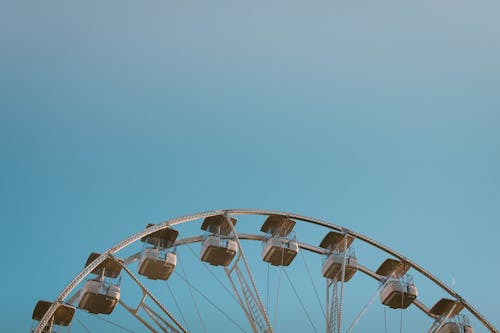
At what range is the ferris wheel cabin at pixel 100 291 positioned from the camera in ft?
89.6

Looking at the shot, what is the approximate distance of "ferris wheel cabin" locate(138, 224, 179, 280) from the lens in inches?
1118

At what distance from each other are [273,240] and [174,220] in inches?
215

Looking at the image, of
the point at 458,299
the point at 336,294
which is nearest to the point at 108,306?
the point at 336,294

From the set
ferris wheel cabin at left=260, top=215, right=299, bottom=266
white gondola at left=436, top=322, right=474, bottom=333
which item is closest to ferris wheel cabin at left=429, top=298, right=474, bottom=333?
white gondola at left=436, top=322, right=474, bottom=333

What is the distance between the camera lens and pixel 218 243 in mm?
29406

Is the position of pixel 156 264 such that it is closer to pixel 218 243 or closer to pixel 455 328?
pixel 218 243

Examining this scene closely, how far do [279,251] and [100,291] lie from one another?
25.7 feet

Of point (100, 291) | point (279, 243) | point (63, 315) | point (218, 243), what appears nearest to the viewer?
point (63, 315)

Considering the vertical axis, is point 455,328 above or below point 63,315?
above

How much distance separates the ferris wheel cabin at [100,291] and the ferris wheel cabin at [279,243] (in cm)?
682

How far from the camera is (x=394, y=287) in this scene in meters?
33.3

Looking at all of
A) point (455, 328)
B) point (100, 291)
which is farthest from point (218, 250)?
point (455, 328)

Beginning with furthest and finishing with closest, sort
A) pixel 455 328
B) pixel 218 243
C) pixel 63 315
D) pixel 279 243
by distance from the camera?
pixel 455 328, pixel 279 243, pixel 218 243, pixel 63 315

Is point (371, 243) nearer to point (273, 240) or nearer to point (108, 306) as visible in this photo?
point (273, 240)
